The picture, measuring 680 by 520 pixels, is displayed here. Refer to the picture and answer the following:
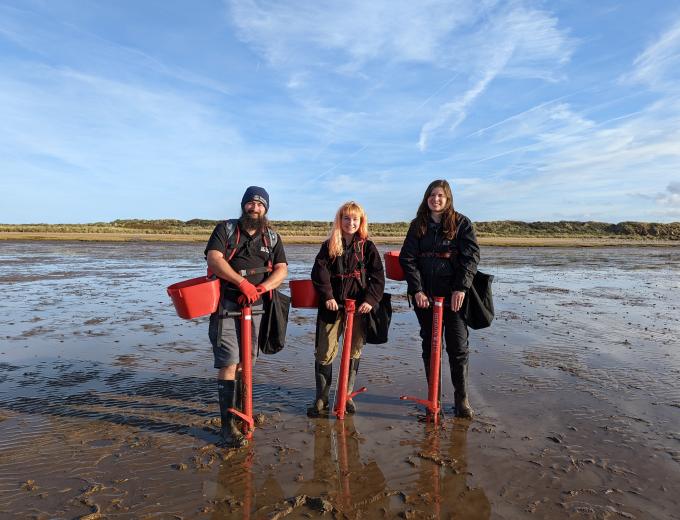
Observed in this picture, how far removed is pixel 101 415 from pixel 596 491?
16.0 feet

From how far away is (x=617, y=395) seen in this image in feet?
18.8

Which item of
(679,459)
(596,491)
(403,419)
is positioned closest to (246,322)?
(403,419)

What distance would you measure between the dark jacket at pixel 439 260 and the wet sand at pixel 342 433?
1.48 meters

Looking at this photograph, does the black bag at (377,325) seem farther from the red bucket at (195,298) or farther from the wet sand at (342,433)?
the red bucket at (195,298)

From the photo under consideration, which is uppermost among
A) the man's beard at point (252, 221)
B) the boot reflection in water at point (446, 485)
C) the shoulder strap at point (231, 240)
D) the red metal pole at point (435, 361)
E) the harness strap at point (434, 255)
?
the man's beard at point (252, 221)

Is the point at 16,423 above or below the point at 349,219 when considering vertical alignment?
below

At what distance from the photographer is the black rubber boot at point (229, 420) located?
14.5 ft

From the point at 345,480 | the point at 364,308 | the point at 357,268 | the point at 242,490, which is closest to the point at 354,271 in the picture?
the point at 357,268

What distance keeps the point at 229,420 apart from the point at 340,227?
229 centimetres

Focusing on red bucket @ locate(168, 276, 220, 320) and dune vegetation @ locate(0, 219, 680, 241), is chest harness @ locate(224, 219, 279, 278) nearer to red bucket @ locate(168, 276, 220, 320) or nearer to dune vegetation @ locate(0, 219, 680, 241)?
red bucket @ locate(168, 276, 220, 320)

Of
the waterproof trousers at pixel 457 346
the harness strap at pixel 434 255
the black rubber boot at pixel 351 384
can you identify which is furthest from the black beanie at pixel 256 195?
the waterproof trousers at pixel 457 346

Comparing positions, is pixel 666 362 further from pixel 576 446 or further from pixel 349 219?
pixel 349 219

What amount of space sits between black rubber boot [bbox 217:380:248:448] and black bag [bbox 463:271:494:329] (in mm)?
2586

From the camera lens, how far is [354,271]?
16.6ft
